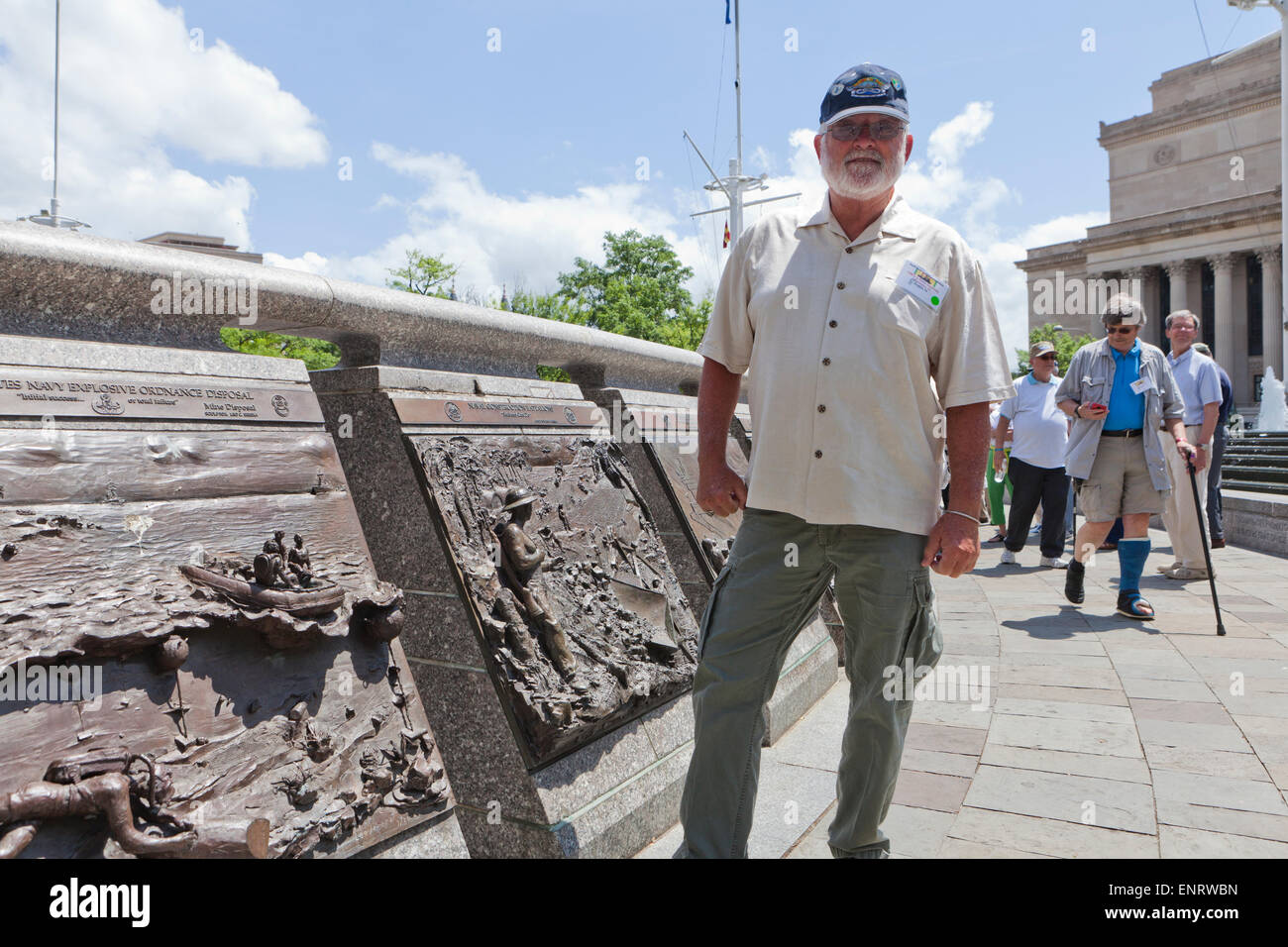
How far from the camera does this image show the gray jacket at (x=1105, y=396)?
6.40 metres

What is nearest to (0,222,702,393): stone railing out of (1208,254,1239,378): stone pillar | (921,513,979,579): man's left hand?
(921,513,979,579): man's left hand

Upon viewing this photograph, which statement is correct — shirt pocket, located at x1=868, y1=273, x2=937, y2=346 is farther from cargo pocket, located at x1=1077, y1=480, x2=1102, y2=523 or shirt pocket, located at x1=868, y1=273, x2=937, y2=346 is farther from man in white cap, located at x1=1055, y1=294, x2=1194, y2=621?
cargo pocket, located at x1=1077, y1=480, x2=1102, y2=523

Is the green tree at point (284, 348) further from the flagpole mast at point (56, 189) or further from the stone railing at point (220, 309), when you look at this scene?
the stone railing at point (220, 309)

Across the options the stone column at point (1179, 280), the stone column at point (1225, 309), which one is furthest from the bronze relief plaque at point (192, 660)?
the stone column at point (1179, 280)

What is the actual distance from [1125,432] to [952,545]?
4.82 m

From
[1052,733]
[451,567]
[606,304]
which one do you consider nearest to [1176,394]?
[1052,733]

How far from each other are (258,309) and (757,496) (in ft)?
6.10

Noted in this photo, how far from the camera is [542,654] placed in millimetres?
3111

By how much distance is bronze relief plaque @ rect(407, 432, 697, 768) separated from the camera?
3.00m

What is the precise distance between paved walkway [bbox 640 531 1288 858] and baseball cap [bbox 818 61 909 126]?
243 centimetres

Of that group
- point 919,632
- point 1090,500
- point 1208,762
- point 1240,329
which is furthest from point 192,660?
point 1240,329

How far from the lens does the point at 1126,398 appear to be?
21.4 feet
